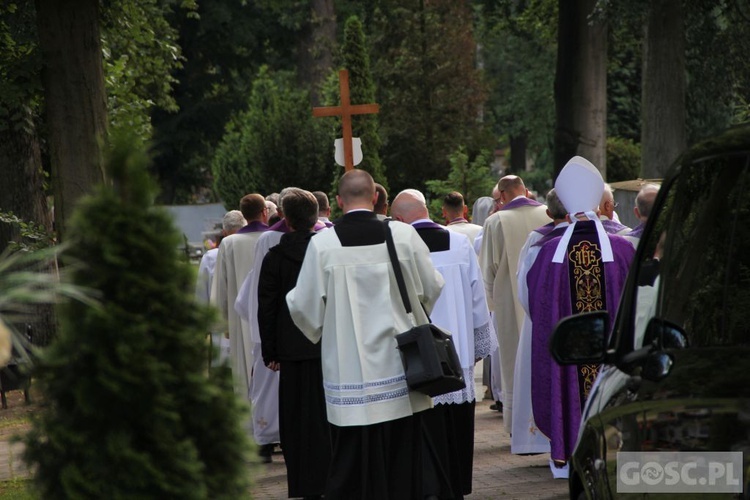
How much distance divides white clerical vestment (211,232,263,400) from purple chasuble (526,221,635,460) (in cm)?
305

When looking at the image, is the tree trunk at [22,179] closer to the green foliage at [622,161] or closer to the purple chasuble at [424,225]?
the purple chasuble at [424,225]

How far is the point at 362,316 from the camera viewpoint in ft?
23.1

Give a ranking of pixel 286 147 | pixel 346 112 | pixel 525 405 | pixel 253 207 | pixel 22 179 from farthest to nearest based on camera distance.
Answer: pixel 286 147 < pixel 346 112 < pixel 22 179 < pixel 253 207 < pixel 525 405

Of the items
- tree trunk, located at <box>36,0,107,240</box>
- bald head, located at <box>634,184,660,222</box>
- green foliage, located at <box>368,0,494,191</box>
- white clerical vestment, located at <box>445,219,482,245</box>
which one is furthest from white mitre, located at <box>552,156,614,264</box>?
green foliage, located at <box>368,0,494,191</box>

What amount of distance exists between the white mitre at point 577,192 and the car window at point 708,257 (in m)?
4.50

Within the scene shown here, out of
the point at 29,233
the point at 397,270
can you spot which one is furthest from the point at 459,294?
the point at 29,233

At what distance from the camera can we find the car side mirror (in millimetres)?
4504

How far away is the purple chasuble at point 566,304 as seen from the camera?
28.5ft

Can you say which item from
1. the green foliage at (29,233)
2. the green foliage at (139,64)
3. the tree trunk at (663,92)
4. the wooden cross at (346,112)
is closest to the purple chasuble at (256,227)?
the green foliage at (29,233)

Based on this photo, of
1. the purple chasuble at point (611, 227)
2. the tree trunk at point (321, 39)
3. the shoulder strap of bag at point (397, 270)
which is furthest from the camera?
the tree trunk at point (321, 39)

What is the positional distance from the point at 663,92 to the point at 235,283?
33.6 feet

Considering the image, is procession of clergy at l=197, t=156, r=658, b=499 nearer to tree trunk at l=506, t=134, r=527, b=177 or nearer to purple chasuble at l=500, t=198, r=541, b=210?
purple chasuble at l=500, t=198, r=541, b=210

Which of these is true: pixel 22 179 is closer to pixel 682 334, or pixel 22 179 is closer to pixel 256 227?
pixel 256 227

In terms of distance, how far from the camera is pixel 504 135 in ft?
183
